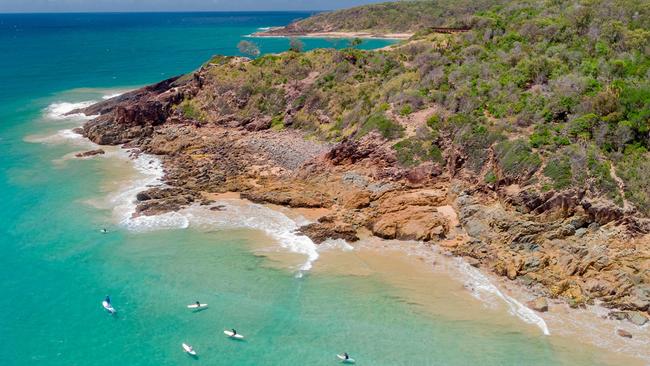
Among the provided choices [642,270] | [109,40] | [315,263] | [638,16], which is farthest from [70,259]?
[109,40]

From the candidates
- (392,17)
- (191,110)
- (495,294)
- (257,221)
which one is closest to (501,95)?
(495,294)

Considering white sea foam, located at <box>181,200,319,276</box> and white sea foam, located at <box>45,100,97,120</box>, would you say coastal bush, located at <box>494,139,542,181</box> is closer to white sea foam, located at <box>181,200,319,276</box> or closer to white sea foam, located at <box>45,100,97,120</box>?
white sea foam, located at <box>181,200,319,276</box>

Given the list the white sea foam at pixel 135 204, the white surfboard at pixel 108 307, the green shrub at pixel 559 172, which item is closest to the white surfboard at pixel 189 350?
the white surfboard at pixel 108 307

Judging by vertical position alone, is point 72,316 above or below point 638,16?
below

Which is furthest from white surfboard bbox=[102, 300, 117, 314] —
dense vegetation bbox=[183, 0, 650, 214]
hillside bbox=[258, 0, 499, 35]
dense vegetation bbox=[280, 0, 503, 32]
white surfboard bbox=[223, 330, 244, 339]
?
hillside bbox=[258, 0, 499, 35]

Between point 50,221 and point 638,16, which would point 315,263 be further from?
point 638,16

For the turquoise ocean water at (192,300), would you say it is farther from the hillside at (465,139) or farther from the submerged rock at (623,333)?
the hillside at (465,139)
